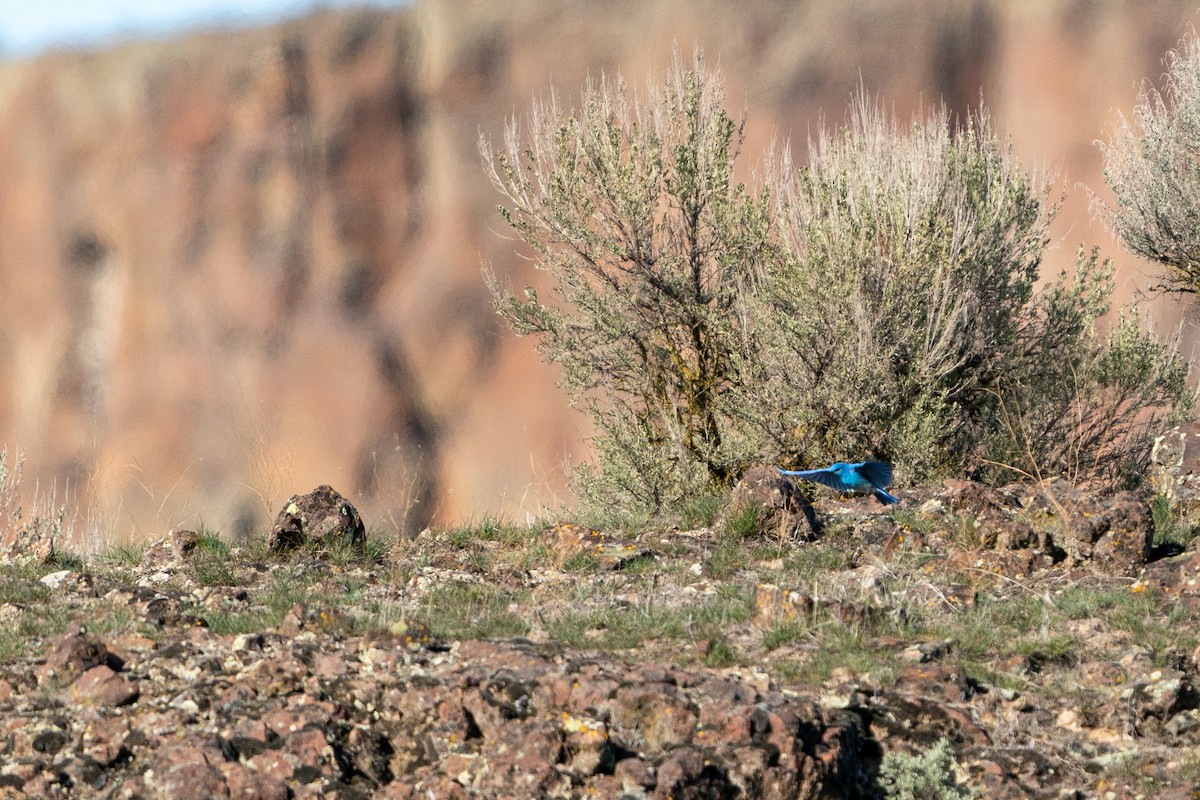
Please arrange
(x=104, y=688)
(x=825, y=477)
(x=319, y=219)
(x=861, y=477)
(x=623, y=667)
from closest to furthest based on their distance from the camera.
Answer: (x=104, y=688)
(x=623, y=667)
(x=861, y=477)
(x=825, y=477)
(x=319, y=219)

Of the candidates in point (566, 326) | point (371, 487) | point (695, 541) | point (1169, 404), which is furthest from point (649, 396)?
point (371, 487)

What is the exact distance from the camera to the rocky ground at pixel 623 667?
13.0ft

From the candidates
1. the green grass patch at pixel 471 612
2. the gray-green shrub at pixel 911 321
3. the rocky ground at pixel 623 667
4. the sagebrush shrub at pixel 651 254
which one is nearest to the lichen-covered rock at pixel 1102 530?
the rocky ground at pixel 623 667

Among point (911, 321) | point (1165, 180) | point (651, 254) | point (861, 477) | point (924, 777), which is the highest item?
point (1165, 180)

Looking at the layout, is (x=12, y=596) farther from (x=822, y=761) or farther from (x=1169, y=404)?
(x=1169, y=404)

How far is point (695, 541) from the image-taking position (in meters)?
6.80

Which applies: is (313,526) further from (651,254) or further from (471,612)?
(651,254)

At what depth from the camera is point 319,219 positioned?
26500mm

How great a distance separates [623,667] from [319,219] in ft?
75.9

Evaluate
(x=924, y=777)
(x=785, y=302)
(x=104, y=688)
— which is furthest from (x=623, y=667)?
(x=785, y=302)

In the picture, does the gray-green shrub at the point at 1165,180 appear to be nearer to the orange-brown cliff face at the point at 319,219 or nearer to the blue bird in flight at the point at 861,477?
the blue bird in flight at the point at 861,477

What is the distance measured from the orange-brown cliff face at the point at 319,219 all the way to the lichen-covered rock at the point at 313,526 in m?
17.5

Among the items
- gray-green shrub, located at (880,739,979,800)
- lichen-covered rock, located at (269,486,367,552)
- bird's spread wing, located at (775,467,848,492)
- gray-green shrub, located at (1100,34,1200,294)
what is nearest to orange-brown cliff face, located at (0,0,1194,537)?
gray-green shrub, located at (1100,34,1200,294)

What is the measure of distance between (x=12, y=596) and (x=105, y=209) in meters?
22.6
